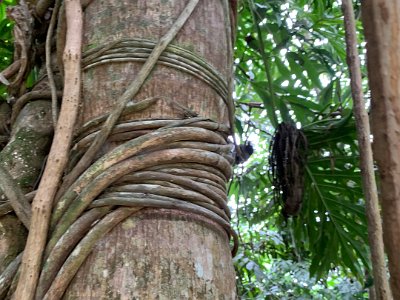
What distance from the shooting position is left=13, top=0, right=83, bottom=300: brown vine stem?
24.7 inches

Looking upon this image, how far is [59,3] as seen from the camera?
0.95m

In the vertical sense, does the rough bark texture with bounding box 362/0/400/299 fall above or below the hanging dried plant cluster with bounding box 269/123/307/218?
below

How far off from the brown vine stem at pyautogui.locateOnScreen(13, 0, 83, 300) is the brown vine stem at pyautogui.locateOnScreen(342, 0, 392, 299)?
0.38 meters

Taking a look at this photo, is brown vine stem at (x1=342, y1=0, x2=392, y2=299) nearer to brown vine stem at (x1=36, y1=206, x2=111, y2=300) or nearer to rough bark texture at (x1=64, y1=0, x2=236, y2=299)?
rough bark texture at (x1=64, y1=0, x2=236, y2=299)

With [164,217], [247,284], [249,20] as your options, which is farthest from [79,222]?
[247,284]

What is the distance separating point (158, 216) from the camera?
0.66 metres

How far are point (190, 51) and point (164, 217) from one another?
0.27m

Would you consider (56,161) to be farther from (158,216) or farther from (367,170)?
(367,170)

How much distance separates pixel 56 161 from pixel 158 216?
161 millimetres

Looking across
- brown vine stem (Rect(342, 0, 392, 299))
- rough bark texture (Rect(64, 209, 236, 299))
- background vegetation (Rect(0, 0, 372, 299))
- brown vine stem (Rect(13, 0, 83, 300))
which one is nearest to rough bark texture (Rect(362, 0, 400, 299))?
brown vine stem (Rect(342, 0, 392, 299))

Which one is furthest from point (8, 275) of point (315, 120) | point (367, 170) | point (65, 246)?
point (315, 120)

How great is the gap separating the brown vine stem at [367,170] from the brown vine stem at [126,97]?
0.80 ft

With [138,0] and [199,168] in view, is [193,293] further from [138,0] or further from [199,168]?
[138,0]

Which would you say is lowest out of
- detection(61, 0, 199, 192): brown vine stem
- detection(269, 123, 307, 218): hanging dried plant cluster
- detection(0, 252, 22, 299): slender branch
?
detection(0, 252, 22, 299): slender branch
